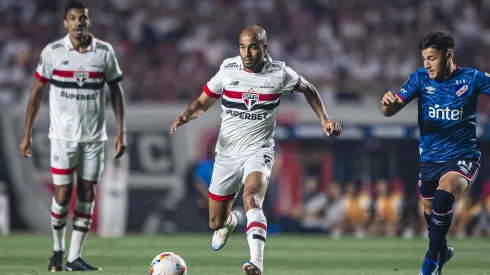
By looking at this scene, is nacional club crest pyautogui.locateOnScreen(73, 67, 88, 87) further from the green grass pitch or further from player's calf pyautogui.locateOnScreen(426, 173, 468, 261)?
player's calf pyautogui.locateOnScreen(426, 173, 468, 261)

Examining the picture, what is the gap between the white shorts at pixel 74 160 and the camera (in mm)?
9219

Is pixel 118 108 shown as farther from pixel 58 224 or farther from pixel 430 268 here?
pixel 430 268

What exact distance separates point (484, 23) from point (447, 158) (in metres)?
16.1

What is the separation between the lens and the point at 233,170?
8430 mm

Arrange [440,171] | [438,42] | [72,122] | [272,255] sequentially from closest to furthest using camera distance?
1. [438,42]
2. [440,171]
3. [72,122]
4. [272,255]

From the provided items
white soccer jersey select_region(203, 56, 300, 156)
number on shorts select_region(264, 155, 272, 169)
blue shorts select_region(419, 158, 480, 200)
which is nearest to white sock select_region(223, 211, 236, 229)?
white soccer jersey select_region(203, 56, 300, 156)

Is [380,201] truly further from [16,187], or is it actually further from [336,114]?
[16,187]

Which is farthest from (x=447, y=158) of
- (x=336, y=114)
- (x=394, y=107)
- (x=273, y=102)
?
(x=336, y=114)

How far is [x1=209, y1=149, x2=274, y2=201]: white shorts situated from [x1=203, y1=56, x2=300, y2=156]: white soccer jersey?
79 millimetres

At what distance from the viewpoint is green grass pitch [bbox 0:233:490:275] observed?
9.83m

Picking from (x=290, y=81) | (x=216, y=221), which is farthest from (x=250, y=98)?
(x=216, y=221)

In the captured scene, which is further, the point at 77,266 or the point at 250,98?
the point at 77,266

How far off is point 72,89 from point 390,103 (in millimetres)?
3411

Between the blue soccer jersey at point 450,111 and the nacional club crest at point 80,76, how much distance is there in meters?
3.35
